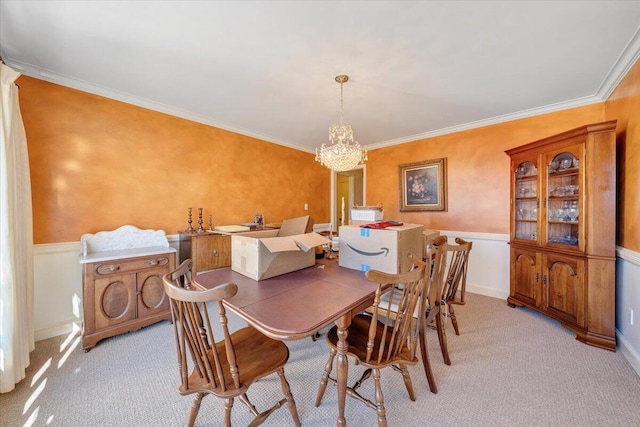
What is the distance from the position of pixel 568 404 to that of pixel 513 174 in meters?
2.36

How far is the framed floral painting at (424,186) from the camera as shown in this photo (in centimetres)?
380

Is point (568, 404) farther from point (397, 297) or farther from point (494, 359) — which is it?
point (397, 297)

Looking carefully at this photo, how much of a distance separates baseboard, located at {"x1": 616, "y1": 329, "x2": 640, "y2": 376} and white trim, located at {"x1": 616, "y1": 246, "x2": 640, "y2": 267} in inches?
26.4

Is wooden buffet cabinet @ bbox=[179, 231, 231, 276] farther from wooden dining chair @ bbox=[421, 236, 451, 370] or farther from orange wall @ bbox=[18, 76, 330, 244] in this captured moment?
wooden dining chair @ bbox=[421, 236, 451, 370]

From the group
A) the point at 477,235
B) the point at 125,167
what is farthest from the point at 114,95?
the point at 477,235

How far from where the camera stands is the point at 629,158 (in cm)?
208

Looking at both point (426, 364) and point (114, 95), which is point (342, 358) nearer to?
point (426, 364)

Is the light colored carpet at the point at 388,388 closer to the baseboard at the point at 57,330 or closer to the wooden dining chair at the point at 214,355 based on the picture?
the baseboard at the point at 57,330

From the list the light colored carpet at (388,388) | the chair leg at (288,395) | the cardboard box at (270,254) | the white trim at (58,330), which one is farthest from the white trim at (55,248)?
the chair leg at (288,395)

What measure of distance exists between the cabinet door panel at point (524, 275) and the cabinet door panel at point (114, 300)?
13.7 feet

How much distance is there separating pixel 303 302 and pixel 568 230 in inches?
122

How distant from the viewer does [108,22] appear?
64.3 inches

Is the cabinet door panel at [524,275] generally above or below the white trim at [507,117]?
below

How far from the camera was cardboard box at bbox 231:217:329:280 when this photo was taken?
1.41 m
